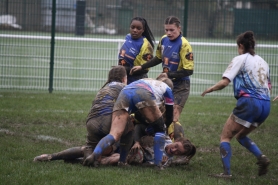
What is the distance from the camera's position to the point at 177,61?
29.4 ft

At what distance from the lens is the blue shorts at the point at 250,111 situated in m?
7.28

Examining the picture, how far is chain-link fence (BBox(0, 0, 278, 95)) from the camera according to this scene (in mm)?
15211

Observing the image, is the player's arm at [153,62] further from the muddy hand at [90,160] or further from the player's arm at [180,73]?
the muddy hand at [90,160]

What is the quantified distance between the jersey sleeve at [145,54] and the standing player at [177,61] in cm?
55

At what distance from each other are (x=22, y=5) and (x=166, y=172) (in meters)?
8.86

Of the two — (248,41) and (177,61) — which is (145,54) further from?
(248,41)

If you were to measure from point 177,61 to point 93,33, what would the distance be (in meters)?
7.04

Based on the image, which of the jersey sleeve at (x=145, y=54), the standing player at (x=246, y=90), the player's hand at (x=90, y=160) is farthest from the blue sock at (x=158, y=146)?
the jersey sleeve at (x=145, y=54)

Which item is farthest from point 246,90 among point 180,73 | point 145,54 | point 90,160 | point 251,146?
point 145,54

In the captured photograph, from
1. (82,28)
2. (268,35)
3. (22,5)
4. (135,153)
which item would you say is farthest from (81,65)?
(135,153)

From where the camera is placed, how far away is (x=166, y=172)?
294 inches

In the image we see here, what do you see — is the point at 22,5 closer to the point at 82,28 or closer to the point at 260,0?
the point at 82,28

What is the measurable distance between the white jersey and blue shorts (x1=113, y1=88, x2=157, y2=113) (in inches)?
40.0

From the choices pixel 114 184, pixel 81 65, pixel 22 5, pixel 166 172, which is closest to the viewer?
pixel 114 184
